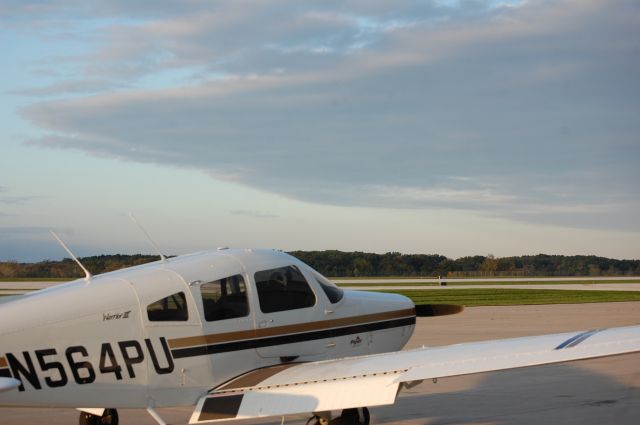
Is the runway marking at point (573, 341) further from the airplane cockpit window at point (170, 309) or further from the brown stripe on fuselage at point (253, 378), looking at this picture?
the airplane cockpit window at point (170, 309)

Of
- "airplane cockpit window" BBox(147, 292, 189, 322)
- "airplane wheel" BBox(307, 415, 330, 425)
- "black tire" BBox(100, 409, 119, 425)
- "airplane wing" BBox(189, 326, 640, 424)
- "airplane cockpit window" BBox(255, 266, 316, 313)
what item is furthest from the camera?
"black tire" BBox(100, 409, 119, 425)

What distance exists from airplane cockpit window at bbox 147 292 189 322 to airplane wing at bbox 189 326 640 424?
800 mm

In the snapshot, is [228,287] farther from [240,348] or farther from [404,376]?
[404,376]

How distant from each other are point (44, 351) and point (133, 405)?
3.33 ft

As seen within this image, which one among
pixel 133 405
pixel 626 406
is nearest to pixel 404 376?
pixel 133 405

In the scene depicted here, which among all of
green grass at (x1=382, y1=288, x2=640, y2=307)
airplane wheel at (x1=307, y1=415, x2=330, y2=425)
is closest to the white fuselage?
airplane wheel at (x1=307, y1=415, x2=330, y2=425)

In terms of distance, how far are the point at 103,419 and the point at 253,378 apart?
2.31 m

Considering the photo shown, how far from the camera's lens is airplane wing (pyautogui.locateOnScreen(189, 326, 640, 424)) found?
7.44 m

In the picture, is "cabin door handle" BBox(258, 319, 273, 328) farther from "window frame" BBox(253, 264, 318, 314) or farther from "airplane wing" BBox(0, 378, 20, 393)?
"airplane wing" BBox(0, 378, 20, 393)

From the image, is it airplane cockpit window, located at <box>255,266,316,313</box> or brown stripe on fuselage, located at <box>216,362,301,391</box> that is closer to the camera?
brown stripe on fuselage, located at <box>216,362,301,391</box>

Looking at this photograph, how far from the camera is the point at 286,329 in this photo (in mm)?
9430

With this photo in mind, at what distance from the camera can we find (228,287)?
9.13 meters

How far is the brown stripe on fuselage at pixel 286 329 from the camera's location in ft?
28.6

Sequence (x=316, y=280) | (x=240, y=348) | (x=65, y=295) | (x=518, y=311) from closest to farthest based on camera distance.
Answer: (x=65, y=295) < (x=240, y=348) < (x=316, y=280) < (x=518, y=311)
